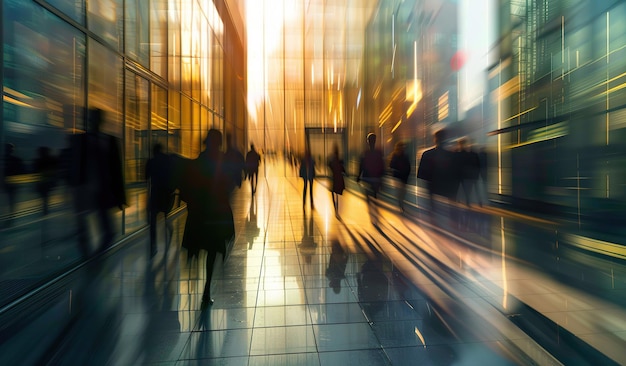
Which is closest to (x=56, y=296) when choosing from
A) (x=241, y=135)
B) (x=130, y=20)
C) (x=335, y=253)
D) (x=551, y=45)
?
(x=335, y=253)

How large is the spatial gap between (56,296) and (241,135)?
1000 inches

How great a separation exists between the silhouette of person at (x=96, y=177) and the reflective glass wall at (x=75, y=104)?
0.14 ft

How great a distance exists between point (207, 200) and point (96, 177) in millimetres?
1815

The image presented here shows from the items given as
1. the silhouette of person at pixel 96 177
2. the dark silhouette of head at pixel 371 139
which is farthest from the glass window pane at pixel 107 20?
the dark silhouette of head at pixel 371 139

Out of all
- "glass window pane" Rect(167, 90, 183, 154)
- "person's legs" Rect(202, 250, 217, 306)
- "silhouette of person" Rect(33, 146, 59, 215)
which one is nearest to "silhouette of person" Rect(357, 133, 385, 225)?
"glass window pane" Rect(167, 90, 183, 154)

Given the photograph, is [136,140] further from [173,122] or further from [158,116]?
[173,122]

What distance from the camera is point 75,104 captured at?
255 inches

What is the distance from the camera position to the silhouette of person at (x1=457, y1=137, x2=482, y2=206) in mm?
8680

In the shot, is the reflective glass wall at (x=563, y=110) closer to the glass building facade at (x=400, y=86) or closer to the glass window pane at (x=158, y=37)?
the glass building facade at (x=400, y=86)

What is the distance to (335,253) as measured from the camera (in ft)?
21.7

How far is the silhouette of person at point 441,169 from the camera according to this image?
28.2ft

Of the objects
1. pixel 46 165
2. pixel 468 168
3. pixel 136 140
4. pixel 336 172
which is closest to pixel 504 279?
pixel 468 168

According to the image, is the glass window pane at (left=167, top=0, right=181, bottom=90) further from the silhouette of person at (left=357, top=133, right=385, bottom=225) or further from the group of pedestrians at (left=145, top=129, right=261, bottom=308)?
the group of pedestrians at (left=145, top=129, right=261, bottom=308)

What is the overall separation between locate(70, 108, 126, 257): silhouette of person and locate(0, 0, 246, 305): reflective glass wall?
43mm
